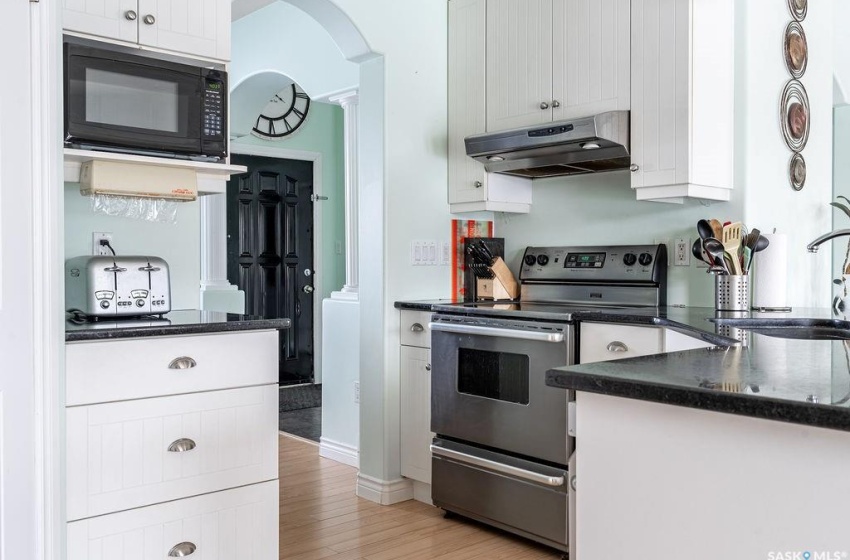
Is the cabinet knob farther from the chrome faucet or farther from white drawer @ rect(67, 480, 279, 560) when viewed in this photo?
white drawer @ rect(67, 480, 279, 560)

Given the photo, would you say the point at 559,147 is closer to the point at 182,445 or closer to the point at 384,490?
the point at 384,490

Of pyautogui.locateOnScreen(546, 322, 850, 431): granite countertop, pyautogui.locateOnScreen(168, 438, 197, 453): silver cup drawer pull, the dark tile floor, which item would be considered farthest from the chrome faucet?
the dark tile floor

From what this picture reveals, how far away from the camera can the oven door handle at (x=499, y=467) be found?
2.66m

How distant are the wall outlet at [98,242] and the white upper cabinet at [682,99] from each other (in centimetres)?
198

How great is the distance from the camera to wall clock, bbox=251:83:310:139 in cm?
602

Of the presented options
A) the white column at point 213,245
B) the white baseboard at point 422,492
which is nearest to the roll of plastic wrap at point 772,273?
the white baseboard at point 422,492

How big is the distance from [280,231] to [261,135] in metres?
0.80

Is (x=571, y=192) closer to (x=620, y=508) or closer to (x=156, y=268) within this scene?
(x=156, y=268)

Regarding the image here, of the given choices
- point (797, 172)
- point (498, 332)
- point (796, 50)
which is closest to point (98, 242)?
point (498, 332)

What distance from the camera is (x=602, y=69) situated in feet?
9.77

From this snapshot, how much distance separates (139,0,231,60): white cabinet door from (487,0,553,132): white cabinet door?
4.38ft

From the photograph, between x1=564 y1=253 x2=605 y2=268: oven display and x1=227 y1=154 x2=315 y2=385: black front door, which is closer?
x1=564 y1=253 x2=605 y2=268: oven display

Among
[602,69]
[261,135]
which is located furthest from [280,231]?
[602,69]

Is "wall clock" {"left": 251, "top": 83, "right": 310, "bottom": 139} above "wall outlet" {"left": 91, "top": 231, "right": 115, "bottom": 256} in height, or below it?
above
